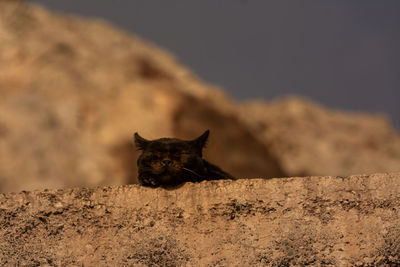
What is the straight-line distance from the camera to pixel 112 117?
15219 millimetres

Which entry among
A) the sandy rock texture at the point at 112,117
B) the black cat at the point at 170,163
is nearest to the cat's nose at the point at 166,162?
the black cat at the point at 170,163

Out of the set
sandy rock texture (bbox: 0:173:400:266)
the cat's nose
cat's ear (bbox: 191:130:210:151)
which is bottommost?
sandy rock texture (bbox: 0:173:400:266)

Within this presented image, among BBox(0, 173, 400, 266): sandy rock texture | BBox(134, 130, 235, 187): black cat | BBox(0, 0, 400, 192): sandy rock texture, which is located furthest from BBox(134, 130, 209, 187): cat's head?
BBox(0, 0, 400, 192): sandy rock texture

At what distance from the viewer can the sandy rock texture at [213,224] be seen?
A: 159 inches

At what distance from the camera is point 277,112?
19.1m

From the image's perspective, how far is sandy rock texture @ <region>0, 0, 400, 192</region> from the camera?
46.3ft

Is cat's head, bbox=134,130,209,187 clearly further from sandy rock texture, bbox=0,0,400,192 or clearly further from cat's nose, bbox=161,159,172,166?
sandy rock texture, bbox=0,0,400,192

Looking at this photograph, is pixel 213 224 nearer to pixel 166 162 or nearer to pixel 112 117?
pixel 166 162

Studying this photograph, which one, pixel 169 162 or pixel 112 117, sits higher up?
pixel 112 117

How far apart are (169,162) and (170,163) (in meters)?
0.02

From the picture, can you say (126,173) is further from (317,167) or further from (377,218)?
(377,218)

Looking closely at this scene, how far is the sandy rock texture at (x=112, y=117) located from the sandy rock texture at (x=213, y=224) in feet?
29.9

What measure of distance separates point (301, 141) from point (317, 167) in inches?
36.7

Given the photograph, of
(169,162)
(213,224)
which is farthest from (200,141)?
(213,224)
